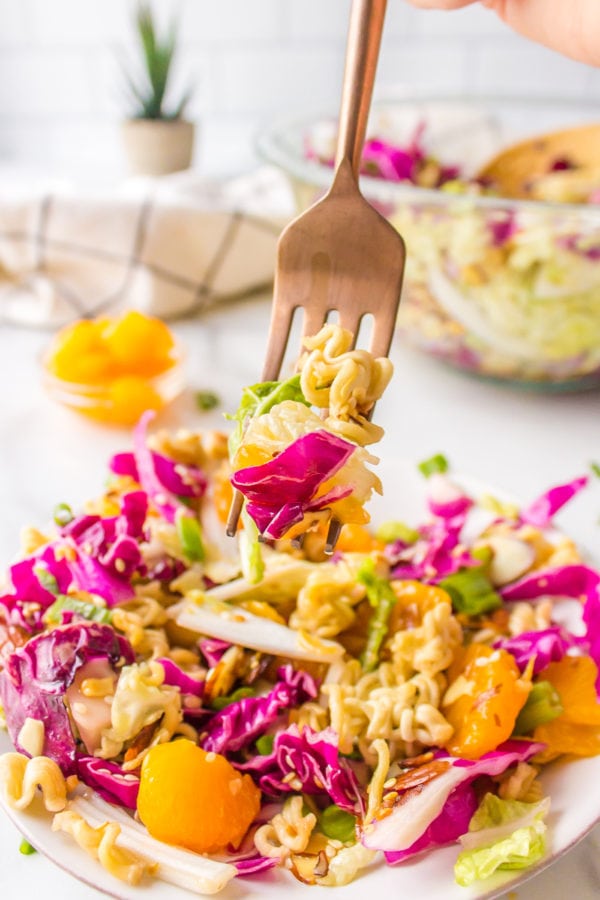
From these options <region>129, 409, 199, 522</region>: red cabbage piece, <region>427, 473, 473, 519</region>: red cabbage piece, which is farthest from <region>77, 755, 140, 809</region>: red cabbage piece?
<region>427, 473, 473, 519</region>: red cabbage piece

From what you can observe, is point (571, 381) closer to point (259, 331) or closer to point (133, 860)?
point (259, 331)

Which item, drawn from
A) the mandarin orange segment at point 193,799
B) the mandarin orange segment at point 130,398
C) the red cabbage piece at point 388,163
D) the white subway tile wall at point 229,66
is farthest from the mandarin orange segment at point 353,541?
the white subway tile wall at point 229,66

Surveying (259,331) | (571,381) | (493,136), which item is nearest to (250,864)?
(571,381)

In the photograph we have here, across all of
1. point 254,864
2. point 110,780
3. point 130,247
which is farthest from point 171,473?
point 130,247

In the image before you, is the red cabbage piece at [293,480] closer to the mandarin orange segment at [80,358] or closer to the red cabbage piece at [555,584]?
the red cabbage piece at [555,584]

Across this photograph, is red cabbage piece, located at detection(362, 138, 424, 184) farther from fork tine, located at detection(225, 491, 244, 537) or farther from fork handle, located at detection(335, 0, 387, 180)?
fork tine, located at detection(225, 491, 244, 537)

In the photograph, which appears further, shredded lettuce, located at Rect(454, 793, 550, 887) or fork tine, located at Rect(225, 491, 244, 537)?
fork tine, located at Rect(225, 491, 244, 537)
